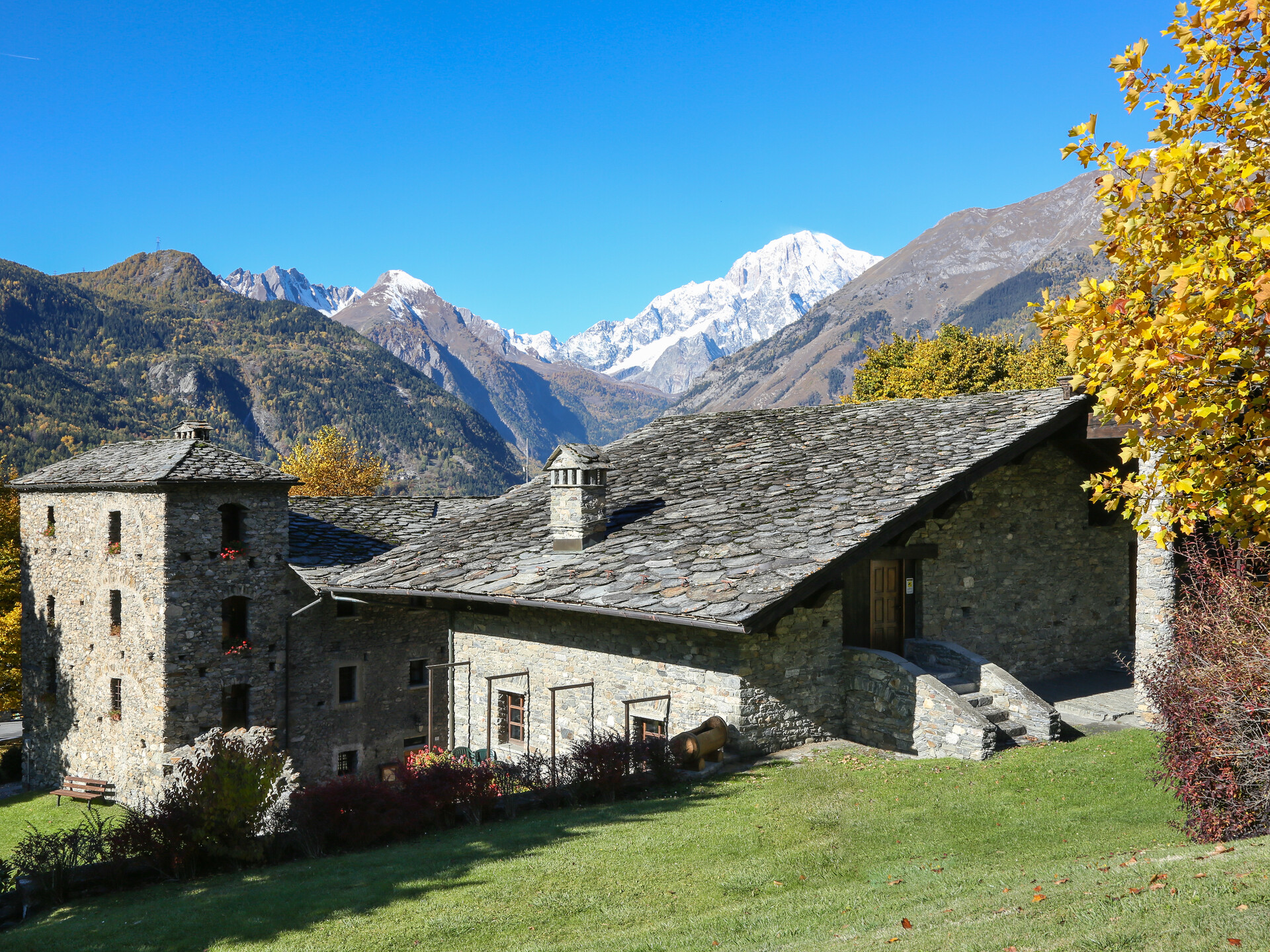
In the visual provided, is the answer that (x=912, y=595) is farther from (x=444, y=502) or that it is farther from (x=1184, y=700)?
(x=444, y=502)

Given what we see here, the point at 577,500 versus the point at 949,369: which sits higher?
the point at 949,369

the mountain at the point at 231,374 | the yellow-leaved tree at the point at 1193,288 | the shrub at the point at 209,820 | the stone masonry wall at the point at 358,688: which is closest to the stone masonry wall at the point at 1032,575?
the yellow-leaved tree at the point at 1193,288

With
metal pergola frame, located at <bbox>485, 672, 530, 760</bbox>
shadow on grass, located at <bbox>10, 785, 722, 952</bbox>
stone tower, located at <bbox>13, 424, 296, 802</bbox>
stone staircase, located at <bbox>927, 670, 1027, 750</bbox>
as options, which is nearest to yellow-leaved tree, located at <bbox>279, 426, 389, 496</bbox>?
stone tower, located at <bbox>13, 424, 296, 802</bbox>

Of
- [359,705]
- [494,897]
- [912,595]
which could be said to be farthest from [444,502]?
[494,897]

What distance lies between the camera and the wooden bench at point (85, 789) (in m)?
22.0

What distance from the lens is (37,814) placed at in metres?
22.2

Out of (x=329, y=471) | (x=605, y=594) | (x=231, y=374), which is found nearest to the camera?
(x=605, y=594)

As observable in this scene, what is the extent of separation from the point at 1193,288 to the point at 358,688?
20.3 m

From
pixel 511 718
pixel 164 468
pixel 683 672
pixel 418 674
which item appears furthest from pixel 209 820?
pixel 418 674

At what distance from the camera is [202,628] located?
2027 centimetres

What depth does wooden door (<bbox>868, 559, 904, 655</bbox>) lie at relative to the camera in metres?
14.6

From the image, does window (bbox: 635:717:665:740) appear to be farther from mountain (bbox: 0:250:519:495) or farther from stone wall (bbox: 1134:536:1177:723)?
mountain (bbox: 0:250:519:495)

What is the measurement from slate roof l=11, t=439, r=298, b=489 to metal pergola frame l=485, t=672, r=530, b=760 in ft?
24.5

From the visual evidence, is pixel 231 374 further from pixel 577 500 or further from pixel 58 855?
pixel 58 855
